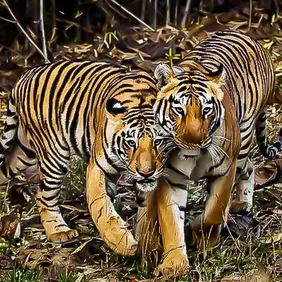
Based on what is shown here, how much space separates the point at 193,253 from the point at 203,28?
6040 millimetres

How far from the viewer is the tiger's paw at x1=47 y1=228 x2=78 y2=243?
20.0 feet

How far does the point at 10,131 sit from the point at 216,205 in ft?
5.62

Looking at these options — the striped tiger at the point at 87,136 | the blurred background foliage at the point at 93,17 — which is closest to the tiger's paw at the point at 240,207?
the striped tiger at the point at 87,136

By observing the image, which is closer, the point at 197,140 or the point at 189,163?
the point at 197,140

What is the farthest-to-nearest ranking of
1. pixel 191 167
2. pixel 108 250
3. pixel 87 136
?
pixel 87 136 → pixel 108 250 → pixel 191 167

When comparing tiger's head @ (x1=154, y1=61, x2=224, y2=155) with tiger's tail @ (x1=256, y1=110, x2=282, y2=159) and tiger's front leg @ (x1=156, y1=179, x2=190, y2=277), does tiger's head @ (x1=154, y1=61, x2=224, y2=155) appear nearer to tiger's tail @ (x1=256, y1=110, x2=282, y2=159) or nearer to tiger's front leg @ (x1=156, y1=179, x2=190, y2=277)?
tiger's front leg @ (x1=156, y1=179, x2=190, y2=277)

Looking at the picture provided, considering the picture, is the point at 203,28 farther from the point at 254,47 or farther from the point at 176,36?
the point at 254,47

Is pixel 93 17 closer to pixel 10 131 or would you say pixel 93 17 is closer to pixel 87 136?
pixel 10 131

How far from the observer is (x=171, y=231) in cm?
533

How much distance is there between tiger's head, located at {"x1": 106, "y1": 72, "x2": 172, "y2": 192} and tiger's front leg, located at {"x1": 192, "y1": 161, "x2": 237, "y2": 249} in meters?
0.35

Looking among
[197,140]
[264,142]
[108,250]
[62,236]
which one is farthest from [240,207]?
[197,140]

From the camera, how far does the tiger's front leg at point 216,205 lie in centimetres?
543

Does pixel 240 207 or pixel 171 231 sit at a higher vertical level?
pixel 171 231

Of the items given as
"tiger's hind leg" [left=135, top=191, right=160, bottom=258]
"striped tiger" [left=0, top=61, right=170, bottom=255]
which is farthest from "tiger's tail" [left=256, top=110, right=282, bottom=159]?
"tiger's hind leg" [left=135, top=191, right=160, bottom=258]
